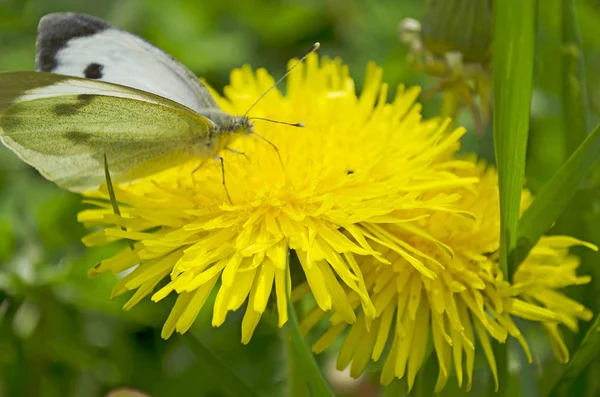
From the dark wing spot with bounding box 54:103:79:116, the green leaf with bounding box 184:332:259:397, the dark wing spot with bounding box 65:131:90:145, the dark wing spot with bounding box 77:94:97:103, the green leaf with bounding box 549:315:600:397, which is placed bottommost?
the green leaf with bounding box 184:332:259:397

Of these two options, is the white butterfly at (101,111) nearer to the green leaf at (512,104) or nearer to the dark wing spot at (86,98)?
the dark wing spot at (86,98)

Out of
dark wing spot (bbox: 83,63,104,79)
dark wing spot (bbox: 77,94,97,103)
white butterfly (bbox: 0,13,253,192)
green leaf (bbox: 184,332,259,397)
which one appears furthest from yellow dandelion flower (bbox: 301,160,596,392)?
dark wing spot (bbox: 83,63,104,79)

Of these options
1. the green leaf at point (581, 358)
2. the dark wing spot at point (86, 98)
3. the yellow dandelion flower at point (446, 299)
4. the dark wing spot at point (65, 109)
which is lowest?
the green leaf at point (581, 358)

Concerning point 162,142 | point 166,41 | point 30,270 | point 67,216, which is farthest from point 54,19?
point 166,41

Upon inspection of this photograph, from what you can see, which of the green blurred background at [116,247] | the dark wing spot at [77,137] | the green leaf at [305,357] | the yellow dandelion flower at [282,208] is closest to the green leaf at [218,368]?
the green blurred background at [116,247]

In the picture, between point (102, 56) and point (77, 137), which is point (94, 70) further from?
point (77, 137)

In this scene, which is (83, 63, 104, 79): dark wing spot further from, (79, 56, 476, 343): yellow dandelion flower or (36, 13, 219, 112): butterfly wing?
(79, 56, 476, 343): yellow dandelion flower
